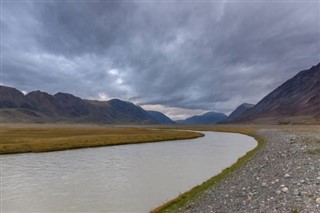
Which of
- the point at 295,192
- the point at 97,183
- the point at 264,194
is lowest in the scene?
the point at 97,183

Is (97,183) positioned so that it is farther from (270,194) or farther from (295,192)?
(295,192)

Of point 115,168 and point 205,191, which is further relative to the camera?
point 115,168

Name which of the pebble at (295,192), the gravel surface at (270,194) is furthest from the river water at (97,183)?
the pebble at (295,192)

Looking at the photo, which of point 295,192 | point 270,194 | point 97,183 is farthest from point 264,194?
point 97,183

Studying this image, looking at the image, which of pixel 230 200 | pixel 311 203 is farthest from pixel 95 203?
pixel 311 203

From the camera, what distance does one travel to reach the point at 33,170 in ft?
120

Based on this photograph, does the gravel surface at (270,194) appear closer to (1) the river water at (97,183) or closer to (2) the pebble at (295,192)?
(2) the pebble at (295,192)

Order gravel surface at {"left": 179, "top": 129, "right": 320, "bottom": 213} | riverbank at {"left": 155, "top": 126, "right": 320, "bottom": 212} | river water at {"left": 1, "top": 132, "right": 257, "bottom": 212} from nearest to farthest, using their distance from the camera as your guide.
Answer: gravel surface at {"left": 179, "top": 129, "right": 320, "bottom": 213} → riverbank at {"left": 155, "top": 126, "right": 320, "bottom": 212} → river water at {"left": 1, "top": 132, "right": 257, "bottom": 212}

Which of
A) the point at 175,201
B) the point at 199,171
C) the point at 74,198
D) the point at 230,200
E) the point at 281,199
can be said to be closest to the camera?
the point at 281,199

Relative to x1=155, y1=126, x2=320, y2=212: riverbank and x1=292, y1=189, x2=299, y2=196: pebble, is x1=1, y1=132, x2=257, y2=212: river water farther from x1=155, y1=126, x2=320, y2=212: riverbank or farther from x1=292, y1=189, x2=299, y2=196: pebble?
x1=292, y1=189, x2=299, y2=196: pebble

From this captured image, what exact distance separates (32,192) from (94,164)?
51.7ft

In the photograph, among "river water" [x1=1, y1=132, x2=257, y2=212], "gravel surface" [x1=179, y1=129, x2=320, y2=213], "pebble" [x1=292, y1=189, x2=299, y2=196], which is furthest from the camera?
"river water" [x1=1, y1=132, x2=257, y2=212]

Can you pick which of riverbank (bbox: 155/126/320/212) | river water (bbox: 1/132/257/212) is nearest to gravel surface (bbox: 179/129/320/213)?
riverbank (bbox: 155/126/320/212)

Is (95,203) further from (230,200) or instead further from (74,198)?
(230,200)
